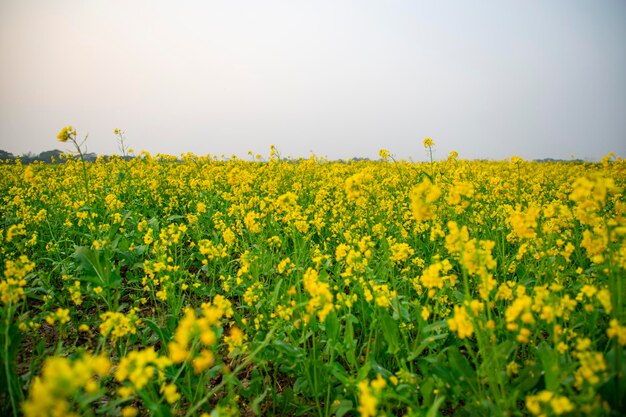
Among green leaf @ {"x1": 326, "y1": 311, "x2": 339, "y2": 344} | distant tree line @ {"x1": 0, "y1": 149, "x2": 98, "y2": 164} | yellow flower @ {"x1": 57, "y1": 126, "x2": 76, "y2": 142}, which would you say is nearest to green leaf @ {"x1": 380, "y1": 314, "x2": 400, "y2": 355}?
green leaf @ {"x1": 326, "y1": 311, "x2": 339, "y2": 344}

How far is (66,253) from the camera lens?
414cm

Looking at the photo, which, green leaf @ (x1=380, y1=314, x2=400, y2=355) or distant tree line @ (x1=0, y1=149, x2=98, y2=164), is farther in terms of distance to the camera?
distant tree line @ (x1=0, y1=149, x2=98, y2=164)

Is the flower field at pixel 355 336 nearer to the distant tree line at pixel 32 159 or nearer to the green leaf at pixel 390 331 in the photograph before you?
the green leaf at pixel 390 331

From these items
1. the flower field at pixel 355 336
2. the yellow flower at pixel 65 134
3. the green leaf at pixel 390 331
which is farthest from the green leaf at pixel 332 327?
the yellow flower at pixel 65 134

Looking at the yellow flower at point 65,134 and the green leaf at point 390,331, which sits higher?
the yellow flower at point 65,134

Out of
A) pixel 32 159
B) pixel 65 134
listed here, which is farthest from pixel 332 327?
pixel 32 159

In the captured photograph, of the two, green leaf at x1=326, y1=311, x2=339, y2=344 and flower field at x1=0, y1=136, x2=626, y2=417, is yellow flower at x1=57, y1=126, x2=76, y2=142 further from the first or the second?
green leaf at x1=326, y1=311, x2=339, y2=344

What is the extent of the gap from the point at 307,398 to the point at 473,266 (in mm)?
1388

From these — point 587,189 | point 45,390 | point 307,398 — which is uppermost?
point 587,189

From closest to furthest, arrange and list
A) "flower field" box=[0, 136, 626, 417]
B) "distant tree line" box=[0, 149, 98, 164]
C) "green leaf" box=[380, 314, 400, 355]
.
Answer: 1. "flower field" box=[0, 136, 626, 417]
2. "green leaf" box=[380, 314, 400, 355]
3. "distant tree line" box=[0, 149, 98, 164]

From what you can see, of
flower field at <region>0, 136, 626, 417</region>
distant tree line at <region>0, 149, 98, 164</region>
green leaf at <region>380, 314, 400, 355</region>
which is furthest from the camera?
distant tree line at <region>0, 149, 98, 164</region>

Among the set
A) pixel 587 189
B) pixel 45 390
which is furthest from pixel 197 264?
pixel 587 189

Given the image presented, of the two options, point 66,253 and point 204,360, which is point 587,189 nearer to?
point 204,360

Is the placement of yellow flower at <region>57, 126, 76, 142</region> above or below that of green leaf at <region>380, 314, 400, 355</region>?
above
